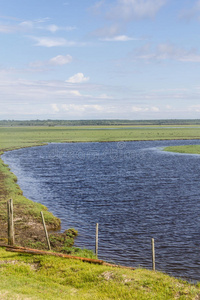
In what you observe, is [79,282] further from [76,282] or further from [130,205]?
[130,205]

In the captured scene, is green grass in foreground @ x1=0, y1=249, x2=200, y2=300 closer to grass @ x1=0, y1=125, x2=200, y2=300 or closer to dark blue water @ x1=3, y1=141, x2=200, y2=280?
grass @ x1=0, y1=125, x2=200, y2=300

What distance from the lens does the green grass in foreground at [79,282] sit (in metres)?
17.8

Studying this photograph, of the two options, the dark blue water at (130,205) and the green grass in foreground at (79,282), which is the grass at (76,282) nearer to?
the green grass in foreground at (79,282)

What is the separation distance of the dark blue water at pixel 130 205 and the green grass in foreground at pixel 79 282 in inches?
187

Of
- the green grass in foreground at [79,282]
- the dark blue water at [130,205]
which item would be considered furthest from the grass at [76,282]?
the dark blue water at [130,205]

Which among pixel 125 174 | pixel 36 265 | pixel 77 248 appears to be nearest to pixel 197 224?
pixel 77 248

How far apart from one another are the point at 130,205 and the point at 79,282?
70.5 ft

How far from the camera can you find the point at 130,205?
40.6 meters

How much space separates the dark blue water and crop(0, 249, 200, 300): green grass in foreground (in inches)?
187

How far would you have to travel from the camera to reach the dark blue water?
27.2m

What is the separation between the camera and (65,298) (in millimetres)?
17391

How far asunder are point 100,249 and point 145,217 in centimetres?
932

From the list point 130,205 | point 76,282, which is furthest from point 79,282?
point 130,205

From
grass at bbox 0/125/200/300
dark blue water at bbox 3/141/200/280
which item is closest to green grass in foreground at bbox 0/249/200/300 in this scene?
grass at bbox 0/125/200/300
